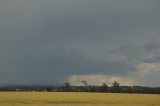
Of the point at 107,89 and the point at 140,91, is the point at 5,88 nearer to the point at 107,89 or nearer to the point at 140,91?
the point at 107,89

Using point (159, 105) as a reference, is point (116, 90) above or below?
above

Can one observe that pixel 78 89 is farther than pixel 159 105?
Yes

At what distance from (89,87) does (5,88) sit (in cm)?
1956

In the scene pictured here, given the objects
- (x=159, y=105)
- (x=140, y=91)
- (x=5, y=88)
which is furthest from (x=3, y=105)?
(x=5, y=88)

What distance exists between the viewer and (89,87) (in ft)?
290

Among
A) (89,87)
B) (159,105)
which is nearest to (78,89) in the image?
(89,87)

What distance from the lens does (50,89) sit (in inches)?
3369

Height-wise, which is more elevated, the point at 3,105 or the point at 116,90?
the point at 116,90

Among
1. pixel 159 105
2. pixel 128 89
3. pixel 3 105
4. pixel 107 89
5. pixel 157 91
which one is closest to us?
pixel 3 105

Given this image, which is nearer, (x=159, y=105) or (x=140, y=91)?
(x=159, y=105)

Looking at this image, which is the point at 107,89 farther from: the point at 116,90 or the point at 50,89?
the point at 50,89

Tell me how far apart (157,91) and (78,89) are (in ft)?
66.4

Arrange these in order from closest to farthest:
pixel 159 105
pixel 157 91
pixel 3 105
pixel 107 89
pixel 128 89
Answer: pixel 3 105 < pixel 159 105 < pixel 157 91 < pixel 128 89 < pixel 107 89

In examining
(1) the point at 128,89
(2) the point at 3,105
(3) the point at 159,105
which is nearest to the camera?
(2) the point at 3,105
